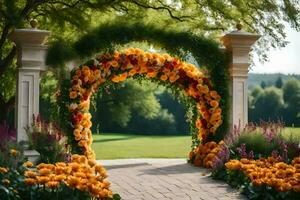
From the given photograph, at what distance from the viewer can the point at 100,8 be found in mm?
15844

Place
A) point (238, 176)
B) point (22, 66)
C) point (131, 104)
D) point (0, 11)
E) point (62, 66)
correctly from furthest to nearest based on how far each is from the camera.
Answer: point (131, 104) < point (0, 11) < point (62, 66) < point (22, 66) < point (238, 176)

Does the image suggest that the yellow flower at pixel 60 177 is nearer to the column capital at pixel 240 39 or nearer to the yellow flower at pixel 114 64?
the yellow flower at pixel 114 64

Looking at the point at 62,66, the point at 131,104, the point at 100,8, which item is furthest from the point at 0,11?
the point at 131,104

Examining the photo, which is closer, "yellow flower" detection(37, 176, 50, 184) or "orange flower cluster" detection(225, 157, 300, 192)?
"yellow flower" detection(37, 176, 50, 184)

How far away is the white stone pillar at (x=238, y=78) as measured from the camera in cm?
1184

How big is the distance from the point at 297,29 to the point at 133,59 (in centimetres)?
615

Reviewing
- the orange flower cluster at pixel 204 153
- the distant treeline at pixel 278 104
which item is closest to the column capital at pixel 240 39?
the orange flower cluster at pixel 204 153

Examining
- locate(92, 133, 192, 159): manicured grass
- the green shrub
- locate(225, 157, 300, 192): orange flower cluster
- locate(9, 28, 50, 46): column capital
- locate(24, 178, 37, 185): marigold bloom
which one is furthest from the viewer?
locate(92, 133, 192, 159): manicured grass

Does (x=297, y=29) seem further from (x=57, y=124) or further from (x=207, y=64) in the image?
(x=57, y=124)

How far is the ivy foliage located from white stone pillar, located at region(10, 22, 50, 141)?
1.12m

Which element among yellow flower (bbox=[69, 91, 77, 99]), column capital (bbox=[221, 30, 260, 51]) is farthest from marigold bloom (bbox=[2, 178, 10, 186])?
column capital (bbox=[221, 30, 260, 51])

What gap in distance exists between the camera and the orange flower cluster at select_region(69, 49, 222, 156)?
11195 mm

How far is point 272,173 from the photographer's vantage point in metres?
7.63

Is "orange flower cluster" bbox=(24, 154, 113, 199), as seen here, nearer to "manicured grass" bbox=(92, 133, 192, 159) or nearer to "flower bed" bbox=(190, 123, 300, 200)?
"flower bed" bbox=(190, 123, 300, 200)
